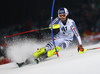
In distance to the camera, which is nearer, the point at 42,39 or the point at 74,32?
the point at 74,32

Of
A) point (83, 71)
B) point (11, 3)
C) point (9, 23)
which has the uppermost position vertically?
point (11, 3)

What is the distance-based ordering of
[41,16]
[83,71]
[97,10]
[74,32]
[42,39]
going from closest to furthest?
[83,71] → [74,32] → [42,39] → [41,16] → [97,10]

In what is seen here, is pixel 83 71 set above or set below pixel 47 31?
below

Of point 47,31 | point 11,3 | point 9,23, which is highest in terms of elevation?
point 11,3

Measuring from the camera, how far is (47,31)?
5812 millimetres

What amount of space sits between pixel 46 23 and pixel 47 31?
0.32 metres

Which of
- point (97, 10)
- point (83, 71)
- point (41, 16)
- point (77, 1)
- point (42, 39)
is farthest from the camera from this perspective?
point (97, 10)

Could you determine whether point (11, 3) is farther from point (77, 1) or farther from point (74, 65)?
point (74, 65)

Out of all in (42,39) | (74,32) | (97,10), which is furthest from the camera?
(97,10)

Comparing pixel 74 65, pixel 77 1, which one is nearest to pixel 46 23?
pixel 77 1

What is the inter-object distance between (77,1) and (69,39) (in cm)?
325

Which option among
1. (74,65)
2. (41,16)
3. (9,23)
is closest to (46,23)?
(41,16)

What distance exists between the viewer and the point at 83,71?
3053mm

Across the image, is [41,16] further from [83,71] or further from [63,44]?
[83,71]
